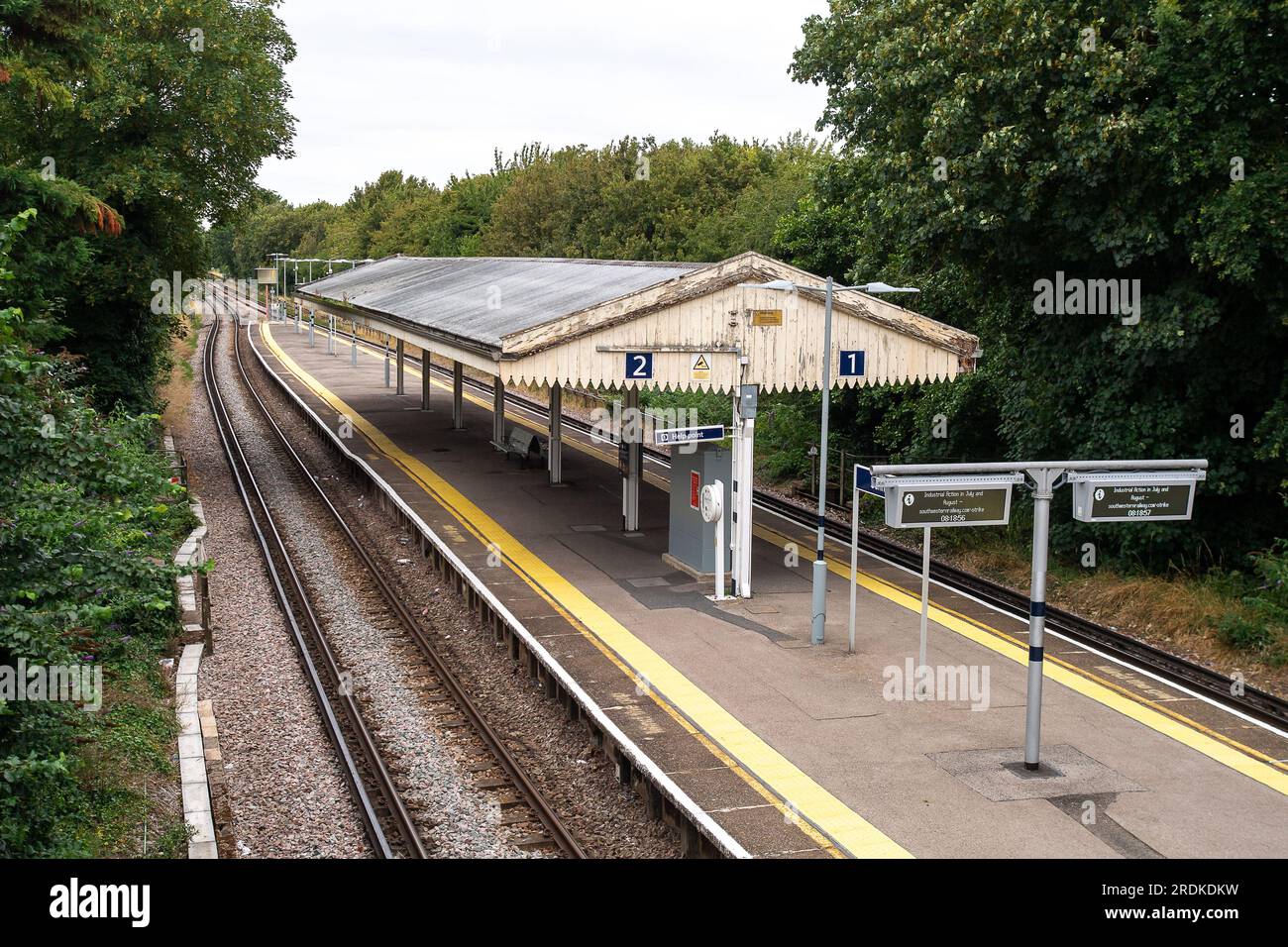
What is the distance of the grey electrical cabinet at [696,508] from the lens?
60.1 ft

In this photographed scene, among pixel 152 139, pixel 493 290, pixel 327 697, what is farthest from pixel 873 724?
pixel 152 139

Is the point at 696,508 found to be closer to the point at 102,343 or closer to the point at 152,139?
the point at 152,139

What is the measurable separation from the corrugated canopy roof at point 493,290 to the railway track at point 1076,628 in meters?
5.68

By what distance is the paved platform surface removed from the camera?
34.0ft

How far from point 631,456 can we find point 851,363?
470cm

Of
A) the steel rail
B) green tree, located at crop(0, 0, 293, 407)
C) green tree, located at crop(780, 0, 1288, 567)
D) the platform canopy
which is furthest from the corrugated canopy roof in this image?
the steel rail

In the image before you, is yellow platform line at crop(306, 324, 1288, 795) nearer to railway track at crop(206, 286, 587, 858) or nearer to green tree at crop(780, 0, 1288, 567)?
green tree at crop(780, 0, 1288, 567)

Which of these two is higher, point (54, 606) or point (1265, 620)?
point (54, 606)

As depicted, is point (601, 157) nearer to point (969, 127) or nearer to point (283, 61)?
point (283, 61)

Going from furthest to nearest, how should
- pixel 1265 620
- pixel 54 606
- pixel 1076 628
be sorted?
1. pixel 1076 628
2. pixel 1265 620
3. pixel 54 606

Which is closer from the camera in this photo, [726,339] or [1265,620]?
[1265,620]

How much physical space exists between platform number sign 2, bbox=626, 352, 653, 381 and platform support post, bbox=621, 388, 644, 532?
263cm

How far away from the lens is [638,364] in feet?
59.1

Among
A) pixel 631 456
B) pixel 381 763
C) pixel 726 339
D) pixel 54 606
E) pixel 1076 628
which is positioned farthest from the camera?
pixel 631 456
